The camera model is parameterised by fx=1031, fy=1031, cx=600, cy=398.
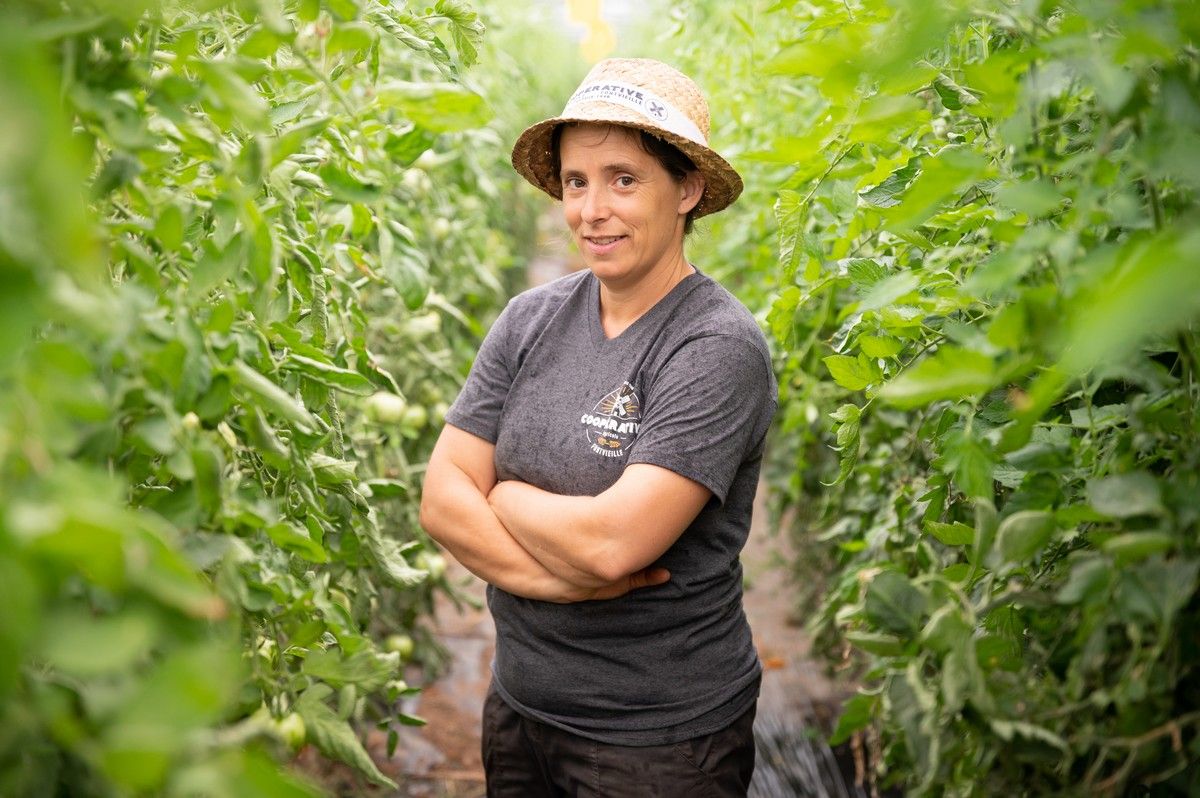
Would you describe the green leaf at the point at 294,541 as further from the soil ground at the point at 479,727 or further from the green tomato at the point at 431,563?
the soil ground at the point at 479,727

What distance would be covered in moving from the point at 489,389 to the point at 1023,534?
44.7 inches

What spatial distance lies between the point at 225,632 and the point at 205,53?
68 centimetres

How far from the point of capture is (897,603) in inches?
Result: 37.9

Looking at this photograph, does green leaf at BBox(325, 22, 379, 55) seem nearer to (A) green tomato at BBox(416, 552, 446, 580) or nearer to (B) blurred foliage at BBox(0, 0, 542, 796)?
(B) blurred foliage at BBox(0, 0, 542, 796)

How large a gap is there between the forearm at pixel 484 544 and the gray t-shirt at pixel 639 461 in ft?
0.25

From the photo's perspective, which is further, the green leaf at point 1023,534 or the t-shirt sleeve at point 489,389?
the t-shirt sleeve at point 489,389

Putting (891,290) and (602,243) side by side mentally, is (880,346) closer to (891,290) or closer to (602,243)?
(891,290)

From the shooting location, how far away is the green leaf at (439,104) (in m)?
0.87

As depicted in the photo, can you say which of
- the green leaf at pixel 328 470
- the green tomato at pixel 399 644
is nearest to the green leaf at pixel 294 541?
the green leaf at pixel 328 470

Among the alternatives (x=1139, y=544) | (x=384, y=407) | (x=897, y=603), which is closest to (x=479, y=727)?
(x=384, y=407)

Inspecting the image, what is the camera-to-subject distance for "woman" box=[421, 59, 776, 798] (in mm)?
1612

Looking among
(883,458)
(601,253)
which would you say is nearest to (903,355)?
(601,253)

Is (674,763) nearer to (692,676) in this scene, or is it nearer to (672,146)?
(692,676)

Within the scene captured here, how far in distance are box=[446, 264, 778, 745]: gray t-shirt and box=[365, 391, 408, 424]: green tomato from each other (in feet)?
1.86
